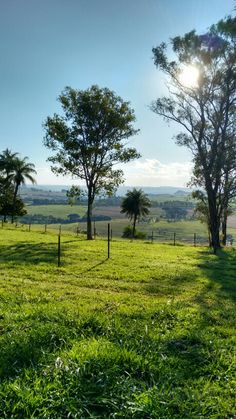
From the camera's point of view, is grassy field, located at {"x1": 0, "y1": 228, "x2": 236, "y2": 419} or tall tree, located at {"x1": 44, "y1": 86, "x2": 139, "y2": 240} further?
tall tree, located at {"x1": 44, "y1": 86, "x2": 139, "y2": 240}

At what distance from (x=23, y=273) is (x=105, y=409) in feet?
33.1

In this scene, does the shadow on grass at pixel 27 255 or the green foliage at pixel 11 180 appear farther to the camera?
the green foliage at pixel 11 180

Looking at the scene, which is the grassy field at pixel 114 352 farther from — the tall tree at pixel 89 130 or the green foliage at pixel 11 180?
the green foliage at pixel 11 180

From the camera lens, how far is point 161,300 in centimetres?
980

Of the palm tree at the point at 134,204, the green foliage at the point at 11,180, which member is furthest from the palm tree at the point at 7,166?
the palm tree at the point at 134,204

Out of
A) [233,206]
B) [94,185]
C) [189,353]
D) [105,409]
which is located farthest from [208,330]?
[233,206]

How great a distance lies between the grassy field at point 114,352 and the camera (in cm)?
399

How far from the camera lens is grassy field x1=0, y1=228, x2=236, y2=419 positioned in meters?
3.99

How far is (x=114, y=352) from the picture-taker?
511 centimetres

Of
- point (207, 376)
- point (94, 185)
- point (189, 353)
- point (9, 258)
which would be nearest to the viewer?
point (207, 376)

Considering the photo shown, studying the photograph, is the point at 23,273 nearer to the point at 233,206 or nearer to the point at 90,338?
the point at 90,338

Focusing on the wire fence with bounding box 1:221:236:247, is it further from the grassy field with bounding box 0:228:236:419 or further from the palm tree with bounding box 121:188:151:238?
the grassy field with bounding box 0:228:236:419

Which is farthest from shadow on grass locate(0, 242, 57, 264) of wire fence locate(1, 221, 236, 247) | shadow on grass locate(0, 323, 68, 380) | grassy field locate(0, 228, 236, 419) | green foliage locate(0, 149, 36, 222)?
green foliage locate(0, 149, 36, 222)

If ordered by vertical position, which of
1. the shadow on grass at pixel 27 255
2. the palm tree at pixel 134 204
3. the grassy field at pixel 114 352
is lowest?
the shadow on grass at pixel 27 255
